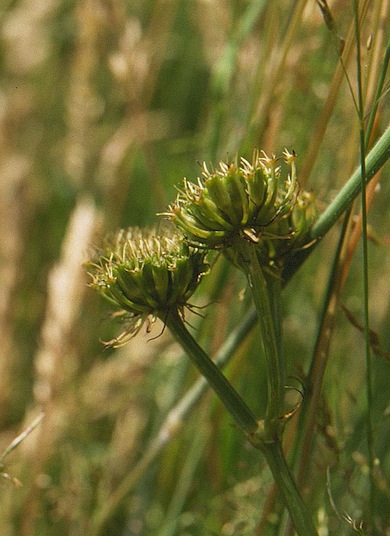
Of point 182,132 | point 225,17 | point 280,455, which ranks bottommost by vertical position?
point 280,455

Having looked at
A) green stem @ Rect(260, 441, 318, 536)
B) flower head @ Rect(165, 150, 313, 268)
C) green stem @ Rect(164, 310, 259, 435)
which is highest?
flower head @ Rect(165, 150, 313, 268)

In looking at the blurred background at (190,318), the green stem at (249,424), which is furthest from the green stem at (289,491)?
the blurred background at (190,318)

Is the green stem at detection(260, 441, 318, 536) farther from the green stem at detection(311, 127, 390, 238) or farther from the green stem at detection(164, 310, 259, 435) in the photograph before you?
the green stem at detection(311, 127, 390, 238)

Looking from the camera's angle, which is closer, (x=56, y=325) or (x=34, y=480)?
(x=34, y=480)

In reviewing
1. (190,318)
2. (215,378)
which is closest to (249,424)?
(215,378)

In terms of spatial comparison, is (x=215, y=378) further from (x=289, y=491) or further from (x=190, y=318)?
(x=190, y=318)

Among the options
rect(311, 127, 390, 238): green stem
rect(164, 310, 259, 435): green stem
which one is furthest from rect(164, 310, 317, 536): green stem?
rect(311, 127, 390, 238): green stem

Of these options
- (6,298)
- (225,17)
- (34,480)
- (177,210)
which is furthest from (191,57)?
(177,210)

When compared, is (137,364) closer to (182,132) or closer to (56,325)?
(56,325)
